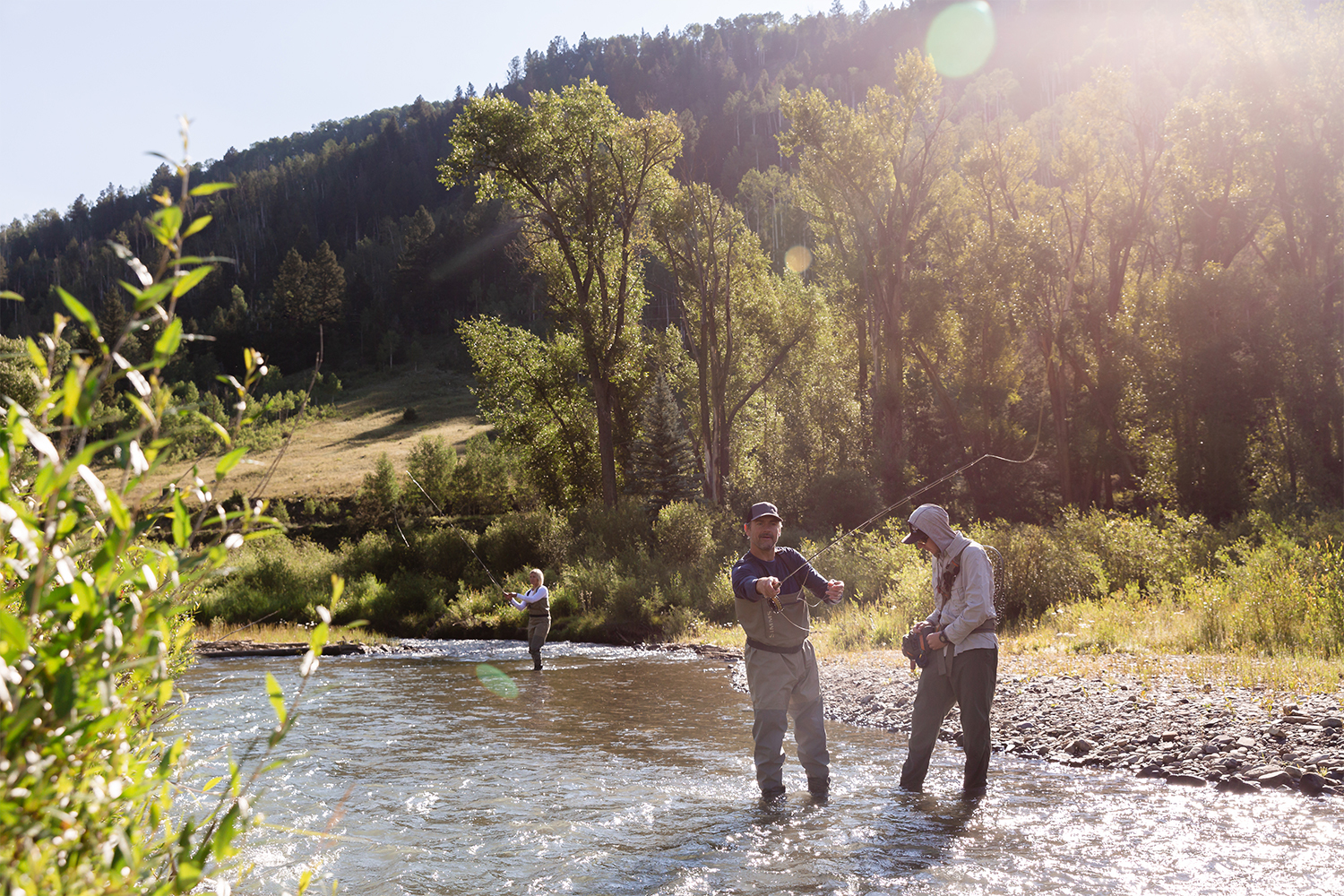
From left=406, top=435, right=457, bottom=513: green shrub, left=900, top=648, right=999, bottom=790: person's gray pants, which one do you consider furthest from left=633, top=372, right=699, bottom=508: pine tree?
left=900, top=648, right=999, bottom=790: person's gray pants

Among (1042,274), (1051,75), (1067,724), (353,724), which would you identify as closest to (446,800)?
(353,724)

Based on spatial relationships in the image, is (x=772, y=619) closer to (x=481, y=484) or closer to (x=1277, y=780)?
(x=1277, y=780)

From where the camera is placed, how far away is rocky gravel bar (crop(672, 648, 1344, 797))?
795cm

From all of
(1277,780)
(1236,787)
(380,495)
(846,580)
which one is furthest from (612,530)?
(380,495)

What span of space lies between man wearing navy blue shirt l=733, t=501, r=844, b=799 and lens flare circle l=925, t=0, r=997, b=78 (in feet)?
426

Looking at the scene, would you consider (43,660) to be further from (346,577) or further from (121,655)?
(346,577)

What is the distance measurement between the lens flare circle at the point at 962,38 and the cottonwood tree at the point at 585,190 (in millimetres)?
103611

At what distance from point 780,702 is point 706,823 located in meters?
1.22

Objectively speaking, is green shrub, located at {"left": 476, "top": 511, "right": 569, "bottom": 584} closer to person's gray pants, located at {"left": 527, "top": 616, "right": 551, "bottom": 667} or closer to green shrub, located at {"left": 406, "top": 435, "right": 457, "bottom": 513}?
person's gray pants, located at {"left": 527, "top": 616, "right": 551, "bottom": 667}

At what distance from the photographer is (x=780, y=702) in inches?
286

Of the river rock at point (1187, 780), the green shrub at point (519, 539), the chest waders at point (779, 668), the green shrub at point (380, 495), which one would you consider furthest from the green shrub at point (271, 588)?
the river rock at point (1187, 780)

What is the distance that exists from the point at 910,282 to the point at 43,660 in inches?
1454

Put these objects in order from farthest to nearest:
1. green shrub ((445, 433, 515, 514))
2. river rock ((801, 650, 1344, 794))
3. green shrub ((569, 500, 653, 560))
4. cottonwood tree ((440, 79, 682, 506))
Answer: green shrub ((445, 433, 515, 514))
cottonwood tree ((440, 79, 682, 506))
green shrub ((569, 500, 653, 560))
river rock ((801, 650, 1344, 794))

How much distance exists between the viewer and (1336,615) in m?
Answer: 12.4
